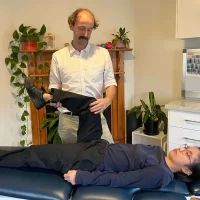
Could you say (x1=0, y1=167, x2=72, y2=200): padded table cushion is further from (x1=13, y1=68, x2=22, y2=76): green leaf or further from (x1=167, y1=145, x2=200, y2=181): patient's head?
(x1=13, y1=68, x2=22, y2=76): green leaf

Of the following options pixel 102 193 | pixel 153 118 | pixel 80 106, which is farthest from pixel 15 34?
pixel 102 193

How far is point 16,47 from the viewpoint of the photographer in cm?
259

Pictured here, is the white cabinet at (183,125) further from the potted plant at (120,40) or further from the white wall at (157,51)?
the potted plant at (120,40)

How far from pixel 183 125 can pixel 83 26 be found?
1.18m

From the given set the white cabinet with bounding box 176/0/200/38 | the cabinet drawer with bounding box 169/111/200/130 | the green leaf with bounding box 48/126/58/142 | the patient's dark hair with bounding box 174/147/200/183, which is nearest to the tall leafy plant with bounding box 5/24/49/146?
the green leaf with bounding box 48/126/58/142

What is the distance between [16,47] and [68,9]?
0.71 meters

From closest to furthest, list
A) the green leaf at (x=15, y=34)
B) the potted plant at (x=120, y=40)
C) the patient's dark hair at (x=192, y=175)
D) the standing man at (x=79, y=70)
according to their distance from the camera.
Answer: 1. the patient's dark hair at (x=192, y=175)
2. the standing man at (x=79, y=70)
3. the green leaf at (x=15, y=34)
4. the potted plant at (x=120, y=40)

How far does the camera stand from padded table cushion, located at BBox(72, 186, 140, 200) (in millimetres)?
1109

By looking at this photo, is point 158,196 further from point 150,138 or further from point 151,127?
point 150,138

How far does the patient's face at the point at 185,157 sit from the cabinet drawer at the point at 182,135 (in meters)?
0.80

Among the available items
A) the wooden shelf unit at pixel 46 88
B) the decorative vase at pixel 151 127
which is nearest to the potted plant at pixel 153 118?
the decorative vase at pixel 151 127

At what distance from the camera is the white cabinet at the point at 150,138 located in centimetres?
260

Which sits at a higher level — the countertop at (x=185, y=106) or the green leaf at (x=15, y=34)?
the green leaf at (x=15, y=34)

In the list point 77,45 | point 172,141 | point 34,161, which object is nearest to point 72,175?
point 34,161
